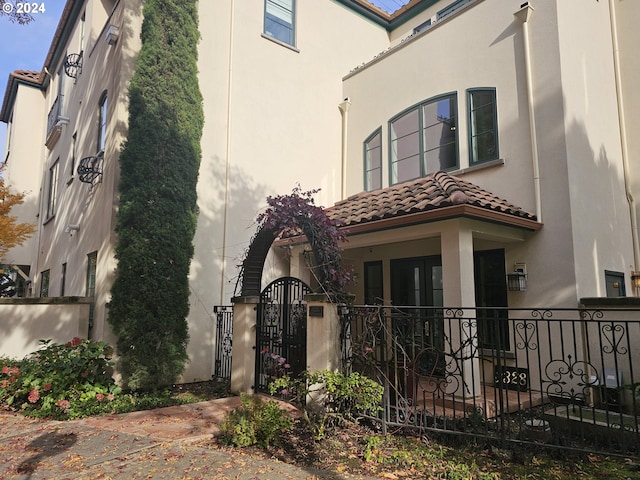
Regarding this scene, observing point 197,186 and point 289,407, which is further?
point 197,186

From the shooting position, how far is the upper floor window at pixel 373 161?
1130 centimetres

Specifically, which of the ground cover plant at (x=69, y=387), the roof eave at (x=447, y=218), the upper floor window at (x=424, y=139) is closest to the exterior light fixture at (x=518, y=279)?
the roof eave at (x=447, y=218)

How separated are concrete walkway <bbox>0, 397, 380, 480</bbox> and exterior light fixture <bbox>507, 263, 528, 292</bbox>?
451 cm

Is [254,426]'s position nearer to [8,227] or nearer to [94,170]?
[94,170]

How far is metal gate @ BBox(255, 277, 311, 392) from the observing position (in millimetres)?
6965

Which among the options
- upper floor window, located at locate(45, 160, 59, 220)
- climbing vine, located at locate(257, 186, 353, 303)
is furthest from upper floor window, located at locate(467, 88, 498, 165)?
upper floor window, located at locate(45, 160, 59, 220)

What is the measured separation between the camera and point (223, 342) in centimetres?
902

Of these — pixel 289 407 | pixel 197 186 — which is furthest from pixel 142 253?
pixel 289 407

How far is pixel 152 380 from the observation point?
25.6ft

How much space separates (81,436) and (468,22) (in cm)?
1052

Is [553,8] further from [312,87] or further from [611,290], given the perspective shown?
[312,87]

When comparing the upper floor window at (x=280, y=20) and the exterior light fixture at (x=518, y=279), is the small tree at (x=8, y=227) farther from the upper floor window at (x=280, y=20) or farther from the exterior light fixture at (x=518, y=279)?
the exterior light fixture at (x=518, y=279)

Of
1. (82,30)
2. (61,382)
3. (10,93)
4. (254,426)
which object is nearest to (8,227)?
(82,30)

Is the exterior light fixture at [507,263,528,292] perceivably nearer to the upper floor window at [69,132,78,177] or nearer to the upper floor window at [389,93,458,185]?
the upper floor window at [389,93,458,185]
